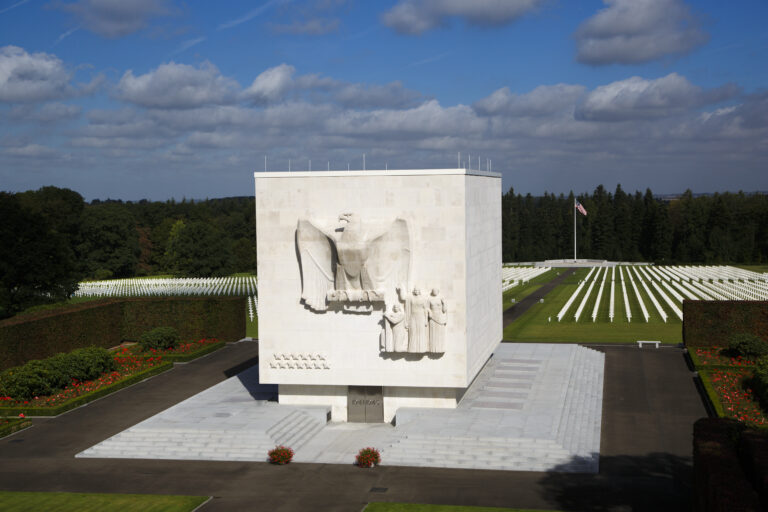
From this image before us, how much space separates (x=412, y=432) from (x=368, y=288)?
551 centimetres

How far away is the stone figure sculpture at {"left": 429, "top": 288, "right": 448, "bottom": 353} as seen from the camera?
2870 cm

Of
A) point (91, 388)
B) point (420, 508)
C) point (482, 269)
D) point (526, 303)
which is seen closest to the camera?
point (420, 508)

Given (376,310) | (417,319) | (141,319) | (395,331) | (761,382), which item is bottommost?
(761,382)

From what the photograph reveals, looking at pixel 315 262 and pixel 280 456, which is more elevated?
pixel 315 262

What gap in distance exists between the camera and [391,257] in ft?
94.8

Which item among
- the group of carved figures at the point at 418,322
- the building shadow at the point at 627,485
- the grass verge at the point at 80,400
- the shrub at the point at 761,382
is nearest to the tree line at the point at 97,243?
the grass verge at the point at 80,400

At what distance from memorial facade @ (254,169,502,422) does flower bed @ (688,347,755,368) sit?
45.2 ft

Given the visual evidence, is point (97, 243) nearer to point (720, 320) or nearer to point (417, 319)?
point (720, 320)

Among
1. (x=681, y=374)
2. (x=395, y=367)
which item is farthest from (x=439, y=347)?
(x=681, y=374)

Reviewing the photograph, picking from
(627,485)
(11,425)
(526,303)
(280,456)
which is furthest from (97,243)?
(627,485)

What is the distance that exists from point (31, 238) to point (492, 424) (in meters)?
40.4

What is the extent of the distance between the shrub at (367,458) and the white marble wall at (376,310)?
4.67m

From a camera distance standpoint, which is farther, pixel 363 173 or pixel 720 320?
pixel 720 320

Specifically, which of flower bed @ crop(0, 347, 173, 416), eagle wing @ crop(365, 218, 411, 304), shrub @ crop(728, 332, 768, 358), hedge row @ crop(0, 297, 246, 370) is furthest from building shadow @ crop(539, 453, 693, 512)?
hedge row @ crop(0, 297, 246, 370)
